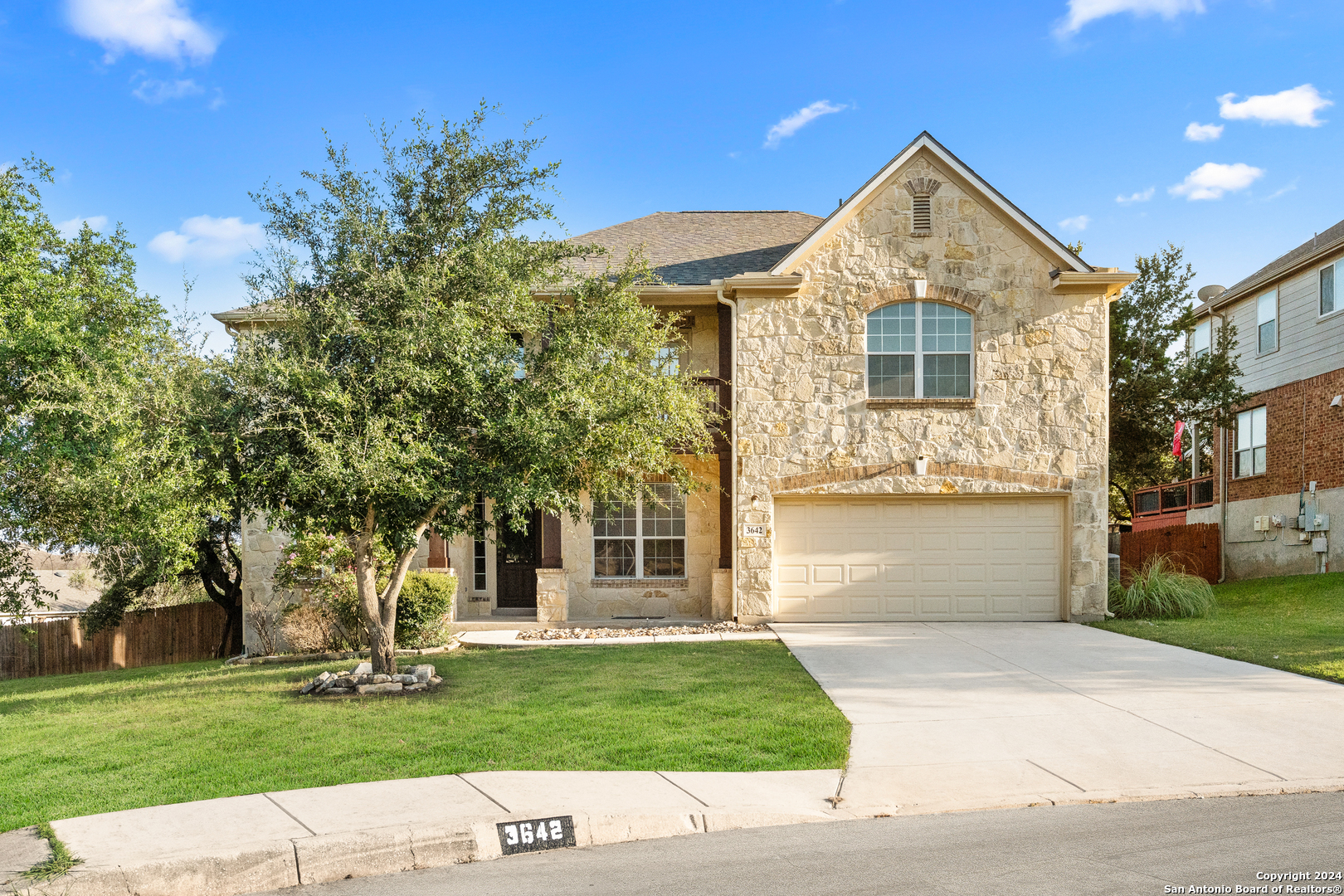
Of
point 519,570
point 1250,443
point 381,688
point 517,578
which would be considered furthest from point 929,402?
point 1250,443

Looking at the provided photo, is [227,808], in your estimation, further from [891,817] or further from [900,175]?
[900,175]

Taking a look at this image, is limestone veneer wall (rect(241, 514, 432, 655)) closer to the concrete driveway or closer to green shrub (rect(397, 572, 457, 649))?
green shrub (rect(397, 572, 457, 649))

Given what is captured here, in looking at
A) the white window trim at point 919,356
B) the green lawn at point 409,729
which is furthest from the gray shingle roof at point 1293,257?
the green lawn at point 409,729

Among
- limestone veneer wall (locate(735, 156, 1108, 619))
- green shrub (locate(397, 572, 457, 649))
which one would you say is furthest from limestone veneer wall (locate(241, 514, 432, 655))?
limestone veneer wall (locate(735, 156, 1108, 619))

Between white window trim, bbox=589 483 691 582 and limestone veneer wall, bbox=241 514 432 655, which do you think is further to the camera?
white window trim, bbox=589 483 691 582

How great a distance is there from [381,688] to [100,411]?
391 centimetres

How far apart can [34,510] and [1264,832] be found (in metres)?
12.7

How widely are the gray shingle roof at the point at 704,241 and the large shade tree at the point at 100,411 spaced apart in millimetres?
7638

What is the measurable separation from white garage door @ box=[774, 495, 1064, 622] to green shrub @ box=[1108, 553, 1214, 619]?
3.93 ft

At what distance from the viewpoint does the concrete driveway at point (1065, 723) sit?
653 centimetres

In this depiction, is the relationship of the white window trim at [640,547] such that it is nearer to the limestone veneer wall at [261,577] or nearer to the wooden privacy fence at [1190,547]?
the limestone veneer wall at [261,577]

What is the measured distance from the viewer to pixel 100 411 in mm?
8992

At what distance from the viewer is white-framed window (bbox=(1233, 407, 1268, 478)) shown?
22.0 metres

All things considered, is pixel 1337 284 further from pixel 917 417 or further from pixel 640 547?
pixel 640 547
